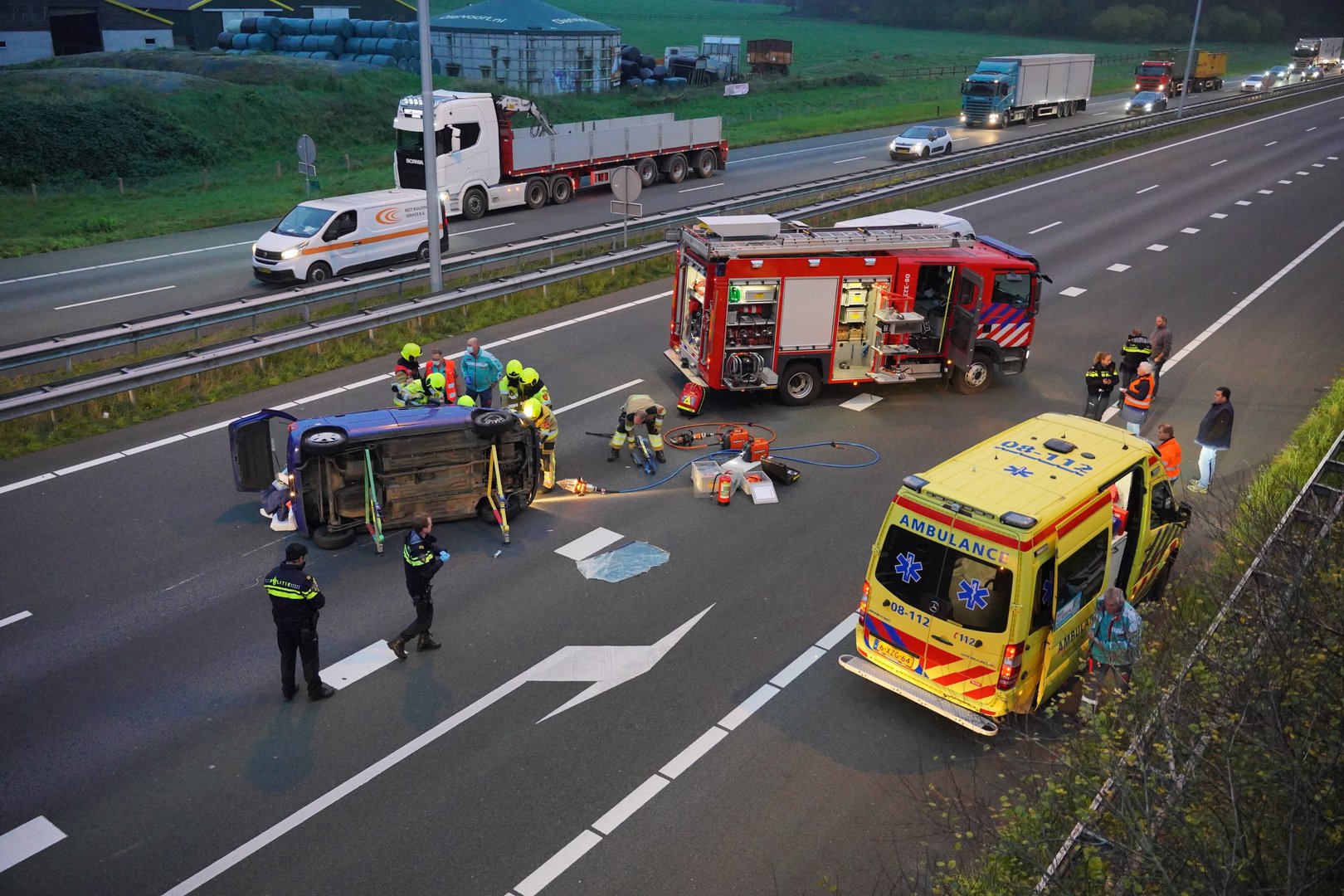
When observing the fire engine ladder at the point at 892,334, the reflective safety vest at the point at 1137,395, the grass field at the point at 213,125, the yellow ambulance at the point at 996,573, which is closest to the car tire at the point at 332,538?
the yellow ambulance at the point at 996,573

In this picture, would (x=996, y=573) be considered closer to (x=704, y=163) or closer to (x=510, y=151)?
(x=510, y=151)

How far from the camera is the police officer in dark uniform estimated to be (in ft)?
31.7

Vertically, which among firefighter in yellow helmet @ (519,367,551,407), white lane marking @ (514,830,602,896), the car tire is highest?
firefighter in yellow helmet @ (519,367,551,407)

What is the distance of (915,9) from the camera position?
483ft

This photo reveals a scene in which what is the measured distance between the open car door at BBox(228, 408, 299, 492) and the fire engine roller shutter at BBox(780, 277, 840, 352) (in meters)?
7.63

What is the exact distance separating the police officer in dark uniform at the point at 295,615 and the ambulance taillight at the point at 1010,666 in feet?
19.5

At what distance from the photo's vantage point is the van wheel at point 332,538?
12.9 metres

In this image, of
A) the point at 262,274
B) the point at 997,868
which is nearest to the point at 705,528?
the point at 997,868

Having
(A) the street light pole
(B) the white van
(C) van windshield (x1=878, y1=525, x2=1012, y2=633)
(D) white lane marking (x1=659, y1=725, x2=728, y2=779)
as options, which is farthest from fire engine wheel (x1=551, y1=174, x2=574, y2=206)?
(D) white lane marking (x1=659, y1=725, x2=728, y2=779)

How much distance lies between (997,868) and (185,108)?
43547 mm

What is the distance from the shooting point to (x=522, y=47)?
56.0 m

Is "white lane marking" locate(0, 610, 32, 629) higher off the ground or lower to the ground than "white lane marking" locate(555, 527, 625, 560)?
lower

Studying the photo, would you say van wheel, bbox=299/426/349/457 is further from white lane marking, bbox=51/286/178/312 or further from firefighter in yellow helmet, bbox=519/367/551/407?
white lane marking, bbox=51/286/178/312

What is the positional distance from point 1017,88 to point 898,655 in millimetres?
48511
